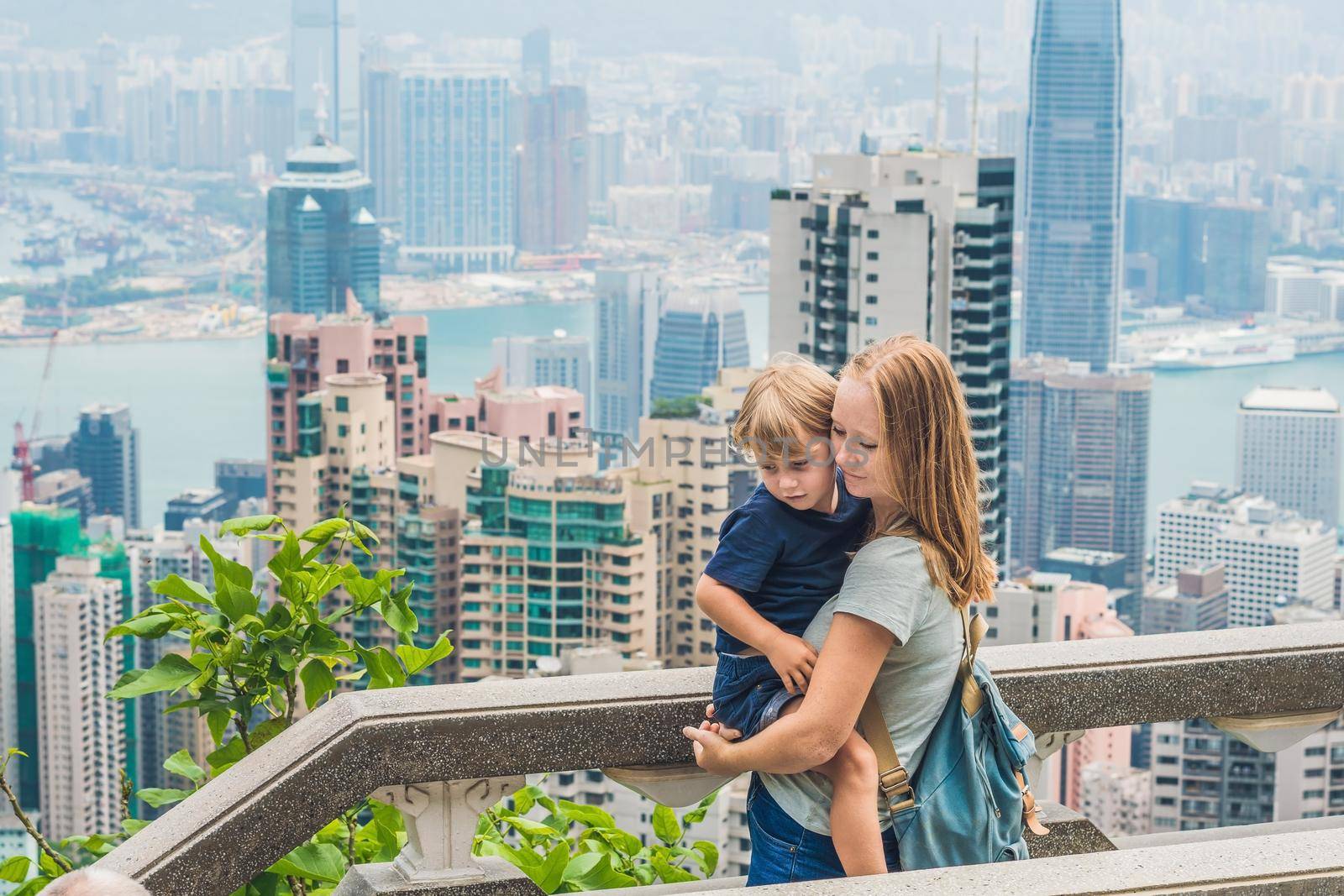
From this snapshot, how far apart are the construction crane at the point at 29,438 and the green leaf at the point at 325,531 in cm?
2842

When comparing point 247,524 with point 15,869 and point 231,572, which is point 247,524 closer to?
point 231,572

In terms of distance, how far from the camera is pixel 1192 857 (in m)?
0.88

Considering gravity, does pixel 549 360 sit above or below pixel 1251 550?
above

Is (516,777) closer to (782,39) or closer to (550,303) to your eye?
(550,303)

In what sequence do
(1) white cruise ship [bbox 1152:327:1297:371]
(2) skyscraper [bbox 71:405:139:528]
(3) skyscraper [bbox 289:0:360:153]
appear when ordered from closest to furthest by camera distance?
1. (2) skyscraper [bbox 71:405:139:528]
2. (1) white cruise ship [bbox 1152:327:1297:371]
3. (3) skyscraper [bbox 289:0:360:153]

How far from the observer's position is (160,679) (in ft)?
3.63

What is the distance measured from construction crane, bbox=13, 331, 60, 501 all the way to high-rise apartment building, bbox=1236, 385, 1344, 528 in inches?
863

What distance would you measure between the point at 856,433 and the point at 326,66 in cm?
4140

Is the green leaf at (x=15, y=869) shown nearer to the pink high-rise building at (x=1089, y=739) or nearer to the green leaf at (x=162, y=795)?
the green leaf at (x=162, y=795)

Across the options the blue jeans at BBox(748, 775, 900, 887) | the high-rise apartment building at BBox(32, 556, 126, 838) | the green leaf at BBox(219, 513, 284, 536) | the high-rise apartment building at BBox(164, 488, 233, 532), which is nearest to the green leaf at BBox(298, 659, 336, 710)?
the green leaf at BBox(219, 513, 284, 536)

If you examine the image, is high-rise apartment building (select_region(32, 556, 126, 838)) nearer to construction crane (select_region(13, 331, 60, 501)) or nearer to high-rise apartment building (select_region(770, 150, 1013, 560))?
construction crane (select_region(13, 331, 60, 501))

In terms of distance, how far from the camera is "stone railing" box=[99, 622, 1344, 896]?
0.97 m

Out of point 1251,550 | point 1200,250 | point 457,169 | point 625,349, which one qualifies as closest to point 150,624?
point 1251,550

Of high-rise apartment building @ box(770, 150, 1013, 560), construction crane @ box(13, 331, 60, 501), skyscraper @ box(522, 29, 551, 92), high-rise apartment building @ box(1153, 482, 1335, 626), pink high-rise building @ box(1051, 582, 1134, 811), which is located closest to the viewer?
pink high-rise building @ box(1051, 582, 1134, 811)
